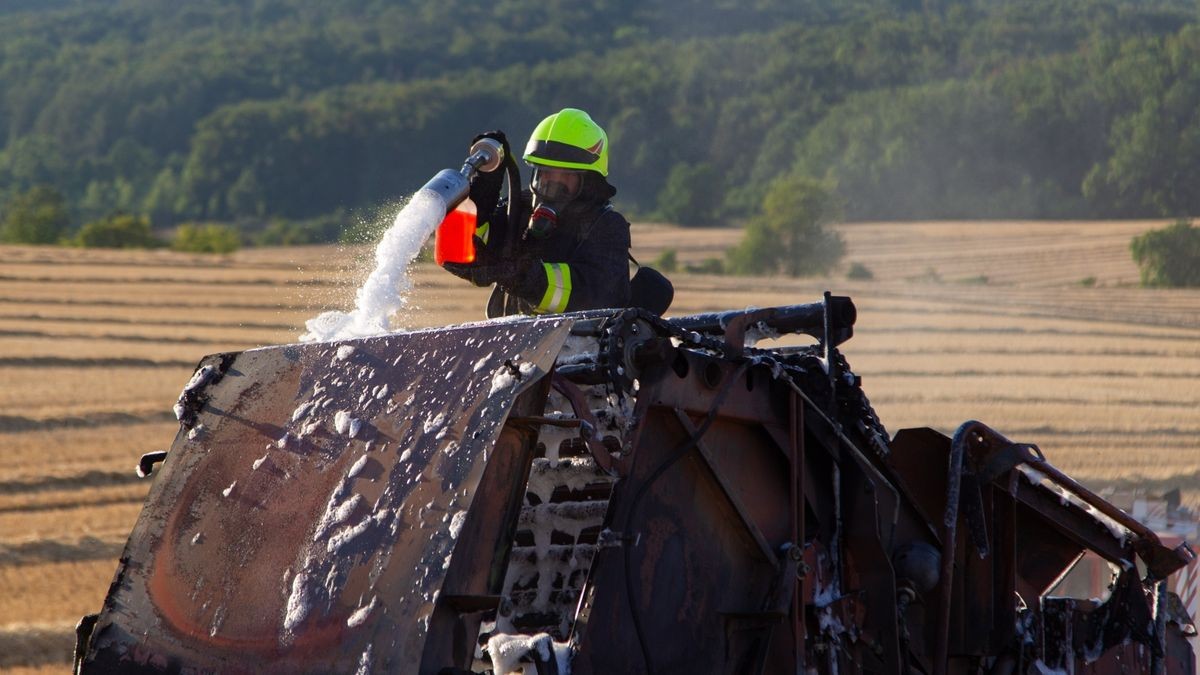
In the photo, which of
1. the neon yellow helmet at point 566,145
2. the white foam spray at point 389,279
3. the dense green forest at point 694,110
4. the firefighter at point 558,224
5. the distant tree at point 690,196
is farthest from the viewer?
the distant tree at point 690,196

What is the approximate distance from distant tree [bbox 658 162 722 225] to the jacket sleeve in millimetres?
55165

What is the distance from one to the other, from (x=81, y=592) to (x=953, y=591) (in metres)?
6.50

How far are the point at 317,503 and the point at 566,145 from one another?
8.73 feet

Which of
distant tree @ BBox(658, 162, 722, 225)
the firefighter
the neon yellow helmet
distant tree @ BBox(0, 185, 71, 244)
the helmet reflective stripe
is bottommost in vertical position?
the helmet reflective stripe

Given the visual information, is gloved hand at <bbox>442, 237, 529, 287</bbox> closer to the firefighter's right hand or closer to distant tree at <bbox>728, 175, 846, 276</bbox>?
the firefighter's right hand

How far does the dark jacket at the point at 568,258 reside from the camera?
19.6 feet

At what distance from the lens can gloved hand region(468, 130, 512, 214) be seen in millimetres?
6332

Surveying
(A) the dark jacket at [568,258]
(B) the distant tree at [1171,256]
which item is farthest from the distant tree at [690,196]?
(A) the dark jacket at [568,258]

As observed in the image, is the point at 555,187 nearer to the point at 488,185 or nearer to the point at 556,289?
the point at 488,185

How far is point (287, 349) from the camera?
4.69 meters

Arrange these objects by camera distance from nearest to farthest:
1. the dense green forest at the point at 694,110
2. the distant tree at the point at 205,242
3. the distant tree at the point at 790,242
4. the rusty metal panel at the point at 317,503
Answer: the rusty metal panel at the point at 317,503 < the distant tree at the point at 205,242 < the distant tree at the point at 790,242 < the dense green forest at the point at 694,110

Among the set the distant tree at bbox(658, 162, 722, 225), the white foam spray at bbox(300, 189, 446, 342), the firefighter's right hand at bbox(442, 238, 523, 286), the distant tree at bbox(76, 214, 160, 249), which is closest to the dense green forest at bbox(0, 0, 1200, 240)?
the distant tree at bbox(658, 162, 722, 225)

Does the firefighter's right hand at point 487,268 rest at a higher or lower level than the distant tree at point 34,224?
lower

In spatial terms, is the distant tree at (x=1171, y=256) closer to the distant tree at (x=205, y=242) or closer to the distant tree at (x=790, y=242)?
the distant tree at (x=790, y=242)
